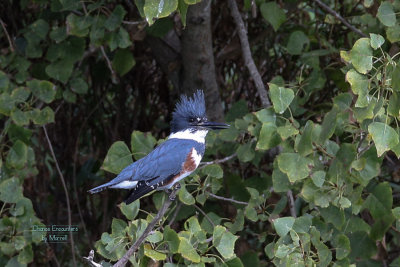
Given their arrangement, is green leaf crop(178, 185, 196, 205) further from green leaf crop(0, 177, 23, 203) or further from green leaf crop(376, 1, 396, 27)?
green leaf crop(376, 1, 396, 27)

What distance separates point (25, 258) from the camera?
109 inches

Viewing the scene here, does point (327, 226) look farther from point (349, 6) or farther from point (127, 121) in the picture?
point (127, 121)

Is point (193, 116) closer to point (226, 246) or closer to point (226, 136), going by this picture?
point (226, 136)

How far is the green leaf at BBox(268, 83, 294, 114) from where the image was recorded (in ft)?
7.38

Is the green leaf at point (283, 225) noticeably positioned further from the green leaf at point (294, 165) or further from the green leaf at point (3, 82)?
the green leaf at point (3, 82)

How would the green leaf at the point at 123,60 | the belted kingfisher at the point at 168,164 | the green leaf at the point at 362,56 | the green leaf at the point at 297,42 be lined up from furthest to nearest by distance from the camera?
the green leaf at the point at 123,60 < the green leaf at the point at 297,42 < the belted kingfisher at the point at 168,164 < the green leaf at the point at 362,56

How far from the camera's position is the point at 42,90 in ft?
9.64

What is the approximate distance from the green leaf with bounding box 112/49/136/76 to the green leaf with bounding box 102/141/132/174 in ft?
2.44

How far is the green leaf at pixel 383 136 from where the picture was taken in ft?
6.41

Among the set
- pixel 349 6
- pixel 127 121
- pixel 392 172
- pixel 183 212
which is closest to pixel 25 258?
pixel 183 212

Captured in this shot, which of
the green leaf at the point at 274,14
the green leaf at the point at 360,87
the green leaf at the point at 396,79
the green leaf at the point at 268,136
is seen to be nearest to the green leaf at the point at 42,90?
the green leaf at the point at 274,14

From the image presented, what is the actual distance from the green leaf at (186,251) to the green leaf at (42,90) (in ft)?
3.93

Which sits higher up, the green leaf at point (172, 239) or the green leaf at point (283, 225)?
the green leaf at point (172, 239)

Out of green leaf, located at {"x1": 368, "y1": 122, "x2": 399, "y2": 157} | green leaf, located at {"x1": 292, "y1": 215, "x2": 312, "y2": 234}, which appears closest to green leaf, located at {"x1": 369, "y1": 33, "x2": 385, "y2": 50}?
green leaf, located at {"x1": 368, "y1": 122, "x2": 399, "y2": 157}
